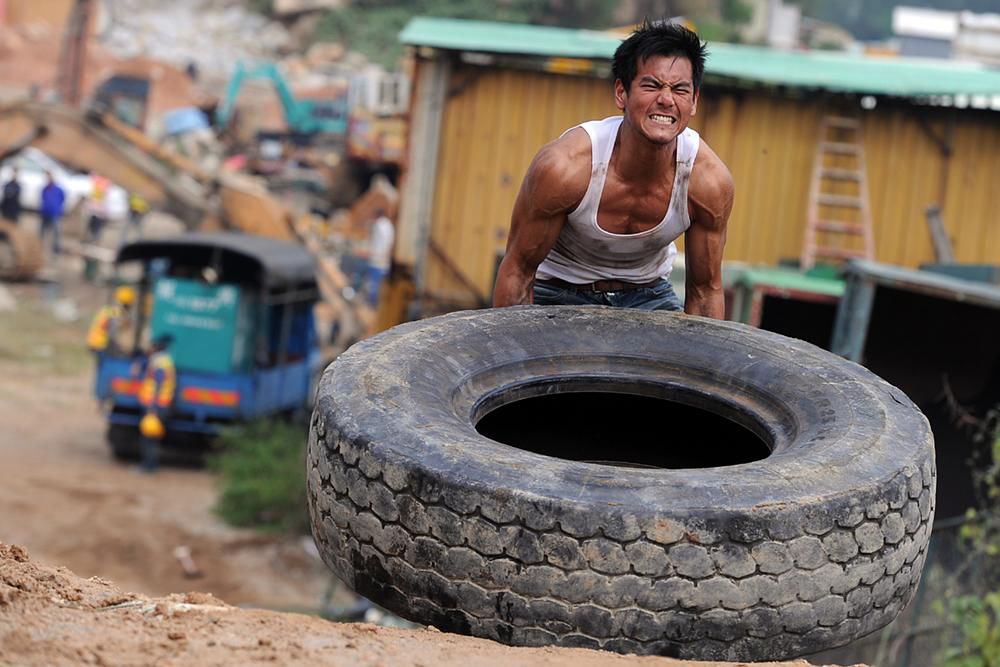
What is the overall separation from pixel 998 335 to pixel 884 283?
1708mm

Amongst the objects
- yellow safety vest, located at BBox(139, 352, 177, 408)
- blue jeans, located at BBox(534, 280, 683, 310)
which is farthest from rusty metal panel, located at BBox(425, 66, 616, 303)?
blue jeans, located at BBox(534, 280, 683, 310)

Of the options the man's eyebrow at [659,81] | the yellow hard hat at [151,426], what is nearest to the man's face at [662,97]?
the man's eyebrow at [659,81]

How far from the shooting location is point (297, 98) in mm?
36469

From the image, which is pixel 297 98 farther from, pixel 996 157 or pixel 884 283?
pixel 884 283

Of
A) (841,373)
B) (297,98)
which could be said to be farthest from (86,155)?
(297,98)

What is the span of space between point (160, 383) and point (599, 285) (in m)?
9.56

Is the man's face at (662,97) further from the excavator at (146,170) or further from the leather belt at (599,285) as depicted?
the excavator at (146,170)

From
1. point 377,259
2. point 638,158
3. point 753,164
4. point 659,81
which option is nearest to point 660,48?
point 659,81

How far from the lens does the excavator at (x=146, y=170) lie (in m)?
17.0

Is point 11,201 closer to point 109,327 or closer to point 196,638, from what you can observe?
point 109,327

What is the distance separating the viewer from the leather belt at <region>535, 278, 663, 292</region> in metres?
4.07

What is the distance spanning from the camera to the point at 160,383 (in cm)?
1289

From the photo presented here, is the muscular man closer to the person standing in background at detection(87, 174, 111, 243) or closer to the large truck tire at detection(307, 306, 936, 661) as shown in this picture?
the large truck tire at detection(307, 306, 936, 661)

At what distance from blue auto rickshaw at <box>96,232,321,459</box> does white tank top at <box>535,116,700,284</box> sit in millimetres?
9370
